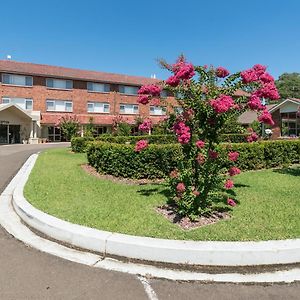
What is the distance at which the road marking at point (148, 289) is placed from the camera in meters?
3.50

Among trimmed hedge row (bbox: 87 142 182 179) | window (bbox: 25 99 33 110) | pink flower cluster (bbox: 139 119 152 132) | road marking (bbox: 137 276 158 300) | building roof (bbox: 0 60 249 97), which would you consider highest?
building roof (bbox: 0 60 249 97)

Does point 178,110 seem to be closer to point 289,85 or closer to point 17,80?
point 17,80

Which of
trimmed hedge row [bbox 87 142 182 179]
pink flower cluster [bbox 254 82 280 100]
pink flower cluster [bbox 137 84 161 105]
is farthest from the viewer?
trimmed hedge row [bbox 87 142 182 179]

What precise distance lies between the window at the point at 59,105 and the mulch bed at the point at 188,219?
35.3 metres

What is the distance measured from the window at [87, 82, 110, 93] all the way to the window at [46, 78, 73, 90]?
2.48 metres

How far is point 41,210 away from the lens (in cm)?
629

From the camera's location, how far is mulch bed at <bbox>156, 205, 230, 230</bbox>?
17.5ft

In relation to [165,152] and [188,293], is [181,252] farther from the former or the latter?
[165,152]

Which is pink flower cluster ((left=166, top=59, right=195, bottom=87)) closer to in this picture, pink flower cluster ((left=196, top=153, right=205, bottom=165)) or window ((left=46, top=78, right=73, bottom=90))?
pink flower cluster ((left=196, top=153, right=205, bottom=165))

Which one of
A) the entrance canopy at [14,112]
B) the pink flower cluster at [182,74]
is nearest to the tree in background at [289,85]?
the entrance canopy at [14,112]

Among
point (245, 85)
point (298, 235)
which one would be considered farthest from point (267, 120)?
point (298, 235)

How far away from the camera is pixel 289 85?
3452 inches

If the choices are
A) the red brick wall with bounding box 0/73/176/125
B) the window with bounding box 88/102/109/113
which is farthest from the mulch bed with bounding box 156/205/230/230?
the window with bounding box 88/102/109/113

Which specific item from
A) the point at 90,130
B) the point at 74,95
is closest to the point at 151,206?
the point at 90,130
